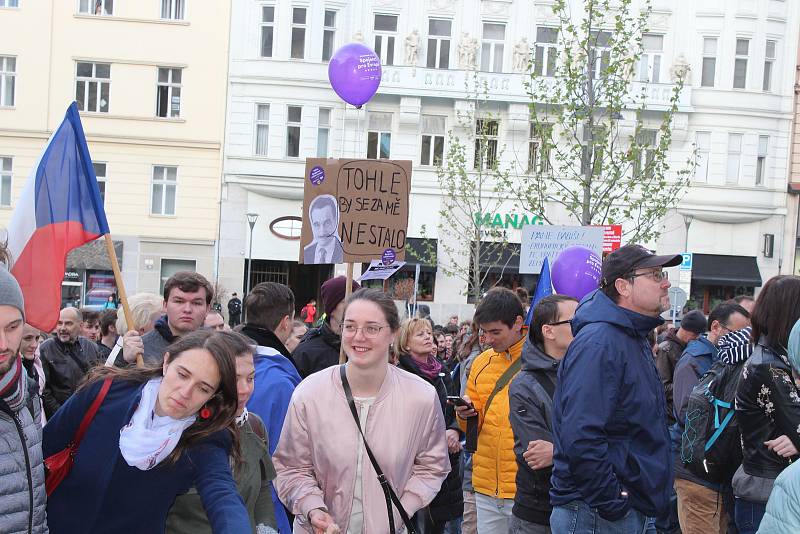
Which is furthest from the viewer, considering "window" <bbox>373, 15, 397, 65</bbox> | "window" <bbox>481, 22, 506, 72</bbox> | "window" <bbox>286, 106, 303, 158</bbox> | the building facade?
"window" <bbox>481, 22, 506, 72</bbox>

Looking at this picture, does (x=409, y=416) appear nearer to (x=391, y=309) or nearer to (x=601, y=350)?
(x=391, y=309)

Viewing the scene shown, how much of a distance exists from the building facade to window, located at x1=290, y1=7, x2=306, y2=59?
5 centimetres

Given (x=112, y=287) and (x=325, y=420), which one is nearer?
(x=325, y=420)

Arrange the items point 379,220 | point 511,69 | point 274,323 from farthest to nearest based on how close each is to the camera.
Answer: point 511,69
point 379,220
point 274,323

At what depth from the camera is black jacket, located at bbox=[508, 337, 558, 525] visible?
214 inches

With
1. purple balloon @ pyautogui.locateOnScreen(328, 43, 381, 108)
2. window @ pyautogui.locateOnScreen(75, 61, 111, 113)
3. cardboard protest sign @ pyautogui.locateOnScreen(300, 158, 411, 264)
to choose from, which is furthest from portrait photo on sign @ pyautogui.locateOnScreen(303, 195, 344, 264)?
window @ pyautogui.locateOnScreen(75, 61, 111, 113)

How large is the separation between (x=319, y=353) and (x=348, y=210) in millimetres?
1696

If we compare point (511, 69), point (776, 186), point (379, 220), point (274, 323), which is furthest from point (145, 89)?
point (274, 323)

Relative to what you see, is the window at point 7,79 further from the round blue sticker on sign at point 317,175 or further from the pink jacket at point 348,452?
the pink jacket at point 348,452

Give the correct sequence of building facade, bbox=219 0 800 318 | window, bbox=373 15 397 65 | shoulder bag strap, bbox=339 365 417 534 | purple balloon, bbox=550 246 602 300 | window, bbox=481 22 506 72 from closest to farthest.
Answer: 1. shoulder bag strap, bbox=339 365 417 534
2. purple balloon, bbox=550 246 602 300
3. building facade, bbox=219 0 800 318
4. window, bbox=373 15 397 65
5. window, bbox=481 22 506 72

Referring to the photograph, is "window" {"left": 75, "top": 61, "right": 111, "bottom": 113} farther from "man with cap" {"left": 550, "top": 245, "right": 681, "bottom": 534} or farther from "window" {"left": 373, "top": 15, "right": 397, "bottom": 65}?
"man with cap" {"left": 550, "top": 245, "right": 681, "bottom": 534}

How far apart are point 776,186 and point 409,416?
109 feet

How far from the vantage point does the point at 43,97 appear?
34125mm

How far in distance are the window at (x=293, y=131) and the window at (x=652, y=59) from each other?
1202cm
